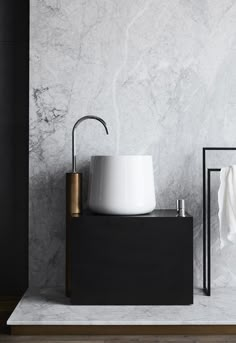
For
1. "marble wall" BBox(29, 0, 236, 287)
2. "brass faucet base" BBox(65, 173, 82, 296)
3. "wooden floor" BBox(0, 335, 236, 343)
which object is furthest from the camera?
"marble wall" BBox(29, 0, 236, 287)

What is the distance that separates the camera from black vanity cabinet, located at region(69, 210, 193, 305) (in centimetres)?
197

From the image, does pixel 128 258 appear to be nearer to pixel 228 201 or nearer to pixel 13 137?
pixel 228 201

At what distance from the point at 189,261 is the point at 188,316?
222 mm

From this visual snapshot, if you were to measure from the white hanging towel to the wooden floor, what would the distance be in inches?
17.2

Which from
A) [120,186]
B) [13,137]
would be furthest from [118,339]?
[13,137]

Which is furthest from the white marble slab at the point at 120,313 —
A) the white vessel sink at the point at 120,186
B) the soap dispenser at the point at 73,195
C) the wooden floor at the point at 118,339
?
the white vessel sink at the point at 120,186

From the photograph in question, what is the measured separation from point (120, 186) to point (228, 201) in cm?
45

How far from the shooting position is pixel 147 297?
199 cm

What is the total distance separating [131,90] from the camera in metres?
2.28

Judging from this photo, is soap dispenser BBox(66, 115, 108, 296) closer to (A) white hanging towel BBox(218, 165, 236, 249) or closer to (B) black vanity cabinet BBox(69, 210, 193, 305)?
(B) black vanity cabinet BBox(69, 210, 193, 305)

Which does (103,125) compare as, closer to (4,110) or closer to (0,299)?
(4,110)

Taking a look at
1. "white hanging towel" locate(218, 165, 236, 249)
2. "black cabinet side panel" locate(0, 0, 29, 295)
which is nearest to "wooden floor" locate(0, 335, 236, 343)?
"white hanging towel" locate(218, 165, 236, 249)

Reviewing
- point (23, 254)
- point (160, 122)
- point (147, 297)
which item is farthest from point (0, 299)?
point (160, 122)

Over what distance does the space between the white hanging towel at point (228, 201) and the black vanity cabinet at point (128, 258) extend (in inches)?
6.6
